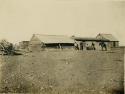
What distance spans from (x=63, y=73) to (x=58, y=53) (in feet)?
1.20

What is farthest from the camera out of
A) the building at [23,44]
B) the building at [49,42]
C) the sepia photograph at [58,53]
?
the building at [49,42]

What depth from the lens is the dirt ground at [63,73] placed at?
14.9 ft

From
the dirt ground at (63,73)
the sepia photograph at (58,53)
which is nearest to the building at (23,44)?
the sepia photograph at (58,53)

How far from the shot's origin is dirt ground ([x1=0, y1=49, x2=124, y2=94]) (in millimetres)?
4535

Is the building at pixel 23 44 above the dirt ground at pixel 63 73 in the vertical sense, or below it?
above

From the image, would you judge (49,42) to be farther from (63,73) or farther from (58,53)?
(63,73)

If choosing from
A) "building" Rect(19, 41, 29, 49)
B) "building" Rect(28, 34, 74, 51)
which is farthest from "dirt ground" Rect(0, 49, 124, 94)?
"building" Rect(28, 34, 74, 51)

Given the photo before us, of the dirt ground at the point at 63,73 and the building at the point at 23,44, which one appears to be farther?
the building at the point at 23,44

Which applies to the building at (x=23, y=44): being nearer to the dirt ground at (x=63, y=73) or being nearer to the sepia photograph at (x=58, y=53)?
the sepia photograph at (x=58, y=53)

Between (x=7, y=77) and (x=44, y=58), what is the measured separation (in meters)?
0.70

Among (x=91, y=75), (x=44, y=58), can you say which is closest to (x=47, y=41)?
(x=44, y=58)

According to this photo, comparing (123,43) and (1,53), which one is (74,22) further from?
(1,53)

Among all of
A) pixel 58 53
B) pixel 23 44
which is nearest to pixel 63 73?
pixel 58 53

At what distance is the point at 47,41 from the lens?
18.9ft
